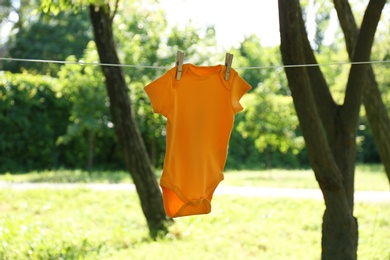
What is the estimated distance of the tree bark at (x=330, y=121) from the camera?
17.7ft

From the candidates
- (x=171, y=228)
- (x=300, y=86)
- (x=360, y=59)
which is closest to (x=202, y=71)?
(x=300, y=86)

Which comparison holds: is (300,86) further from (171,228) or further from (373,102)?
(171,228)

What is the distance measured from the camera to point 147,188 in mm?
8758

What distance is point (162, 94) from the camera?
4344 mm

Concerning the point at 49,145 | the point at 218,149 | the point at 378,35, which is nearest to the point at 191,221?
the point at 218,149

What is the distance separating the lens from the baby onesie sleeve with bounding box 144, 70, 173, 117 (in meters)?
4.32

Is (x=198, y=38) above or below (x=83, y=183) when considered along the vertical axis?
above

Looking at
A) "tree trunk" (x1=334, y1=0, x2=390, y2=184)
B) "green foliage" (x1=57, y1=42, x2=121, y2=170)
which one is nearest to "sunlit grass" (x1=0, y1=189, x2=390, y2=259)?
"tree trunk" (x1=334, y1=0, x2=390, y2=184)

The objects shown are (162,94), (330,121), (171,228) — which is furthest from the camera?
(171,228)

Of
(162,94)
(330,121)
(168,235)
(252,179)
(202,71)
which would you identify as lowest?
(252,179)

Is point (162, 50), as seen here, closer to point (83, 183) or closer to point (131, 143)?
point (83, 183)

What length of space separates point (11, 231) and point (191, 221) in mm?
2189

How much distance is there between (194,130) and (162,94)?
0.31 meters

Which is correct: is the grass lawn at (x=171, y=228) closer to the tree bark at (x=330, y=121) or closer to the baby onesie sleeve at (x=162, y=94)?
the tree bark at (x=330, y=121)
